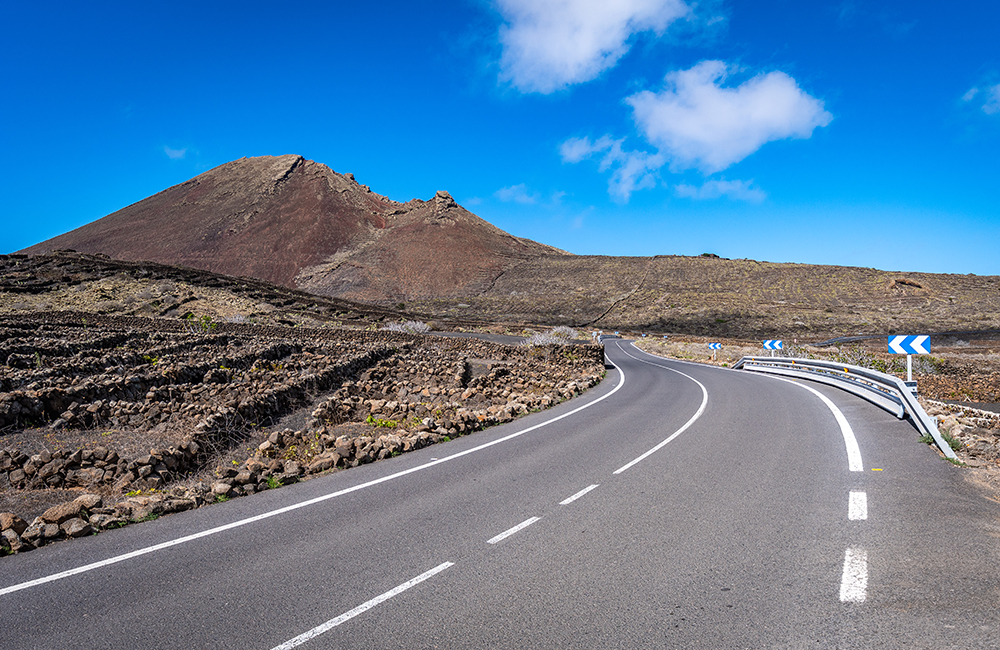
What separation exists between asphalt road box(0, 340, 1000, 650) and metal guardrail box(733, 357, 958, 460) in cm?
96

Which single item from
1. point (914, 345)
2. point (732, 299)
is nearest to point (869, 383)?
point (914, 345)

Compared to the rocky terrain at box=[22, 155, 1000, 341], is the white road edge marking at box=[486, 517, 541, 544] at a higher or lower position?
lower

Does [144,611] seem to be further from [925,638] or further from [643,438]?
[643,438]

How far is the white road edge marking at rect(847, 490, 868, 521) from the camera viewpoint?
19.8 feet

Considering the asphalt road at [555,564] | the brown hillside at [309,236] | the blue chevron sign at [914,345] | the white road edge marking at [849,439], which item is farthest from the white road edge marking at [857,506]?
the brown hillside at [309,236]

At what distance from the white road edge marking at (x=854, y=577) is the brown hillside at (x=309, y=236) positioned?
99293 mm

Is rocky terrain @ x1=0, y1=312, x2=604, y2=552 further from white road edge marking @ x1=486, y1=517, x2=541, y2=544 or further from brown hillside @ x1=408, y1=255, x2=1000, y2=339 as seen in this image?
brown hillside @ x1=408, y1=255, x2=1000, y2=339

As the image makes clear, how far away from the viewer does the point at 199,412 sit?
44.6ft

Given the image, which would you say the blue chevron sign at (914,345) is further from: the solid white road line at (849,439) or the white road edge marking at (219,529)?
the white road edge marking at (219,529)

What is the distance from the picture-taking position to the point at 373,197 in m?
164

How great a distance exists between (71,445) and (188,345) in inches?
515

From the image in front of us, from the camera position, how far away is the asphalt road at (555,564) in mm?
3947

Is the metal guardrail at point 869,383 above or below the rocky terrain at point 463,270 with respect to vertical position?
below

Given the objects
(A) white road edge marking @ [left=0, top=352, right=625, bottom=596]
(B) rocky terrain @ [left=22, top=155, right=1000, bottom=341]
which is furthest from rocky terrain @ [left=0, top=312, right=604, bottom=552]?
(B) rocky terrain @ [left=22, top=155, right=1000, bottom=341]
